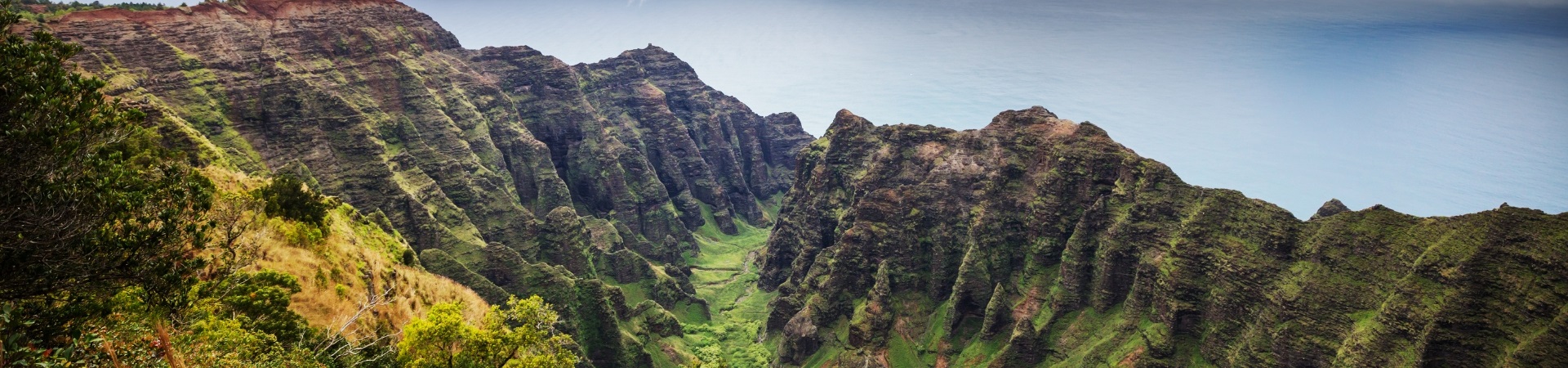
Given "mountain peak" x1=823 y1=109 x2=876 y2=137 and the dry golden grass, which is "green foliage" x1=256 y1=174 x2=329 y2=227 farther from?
"mountain peak" x1=823 y1=109 x2=876 y2=137

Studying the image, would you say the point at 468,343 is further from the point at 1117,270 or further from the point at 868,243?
the point at 868,243

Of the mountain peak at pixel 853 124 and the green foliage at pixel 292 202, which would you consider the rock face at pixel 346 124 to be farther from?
the mountain peak at pixel 853 124

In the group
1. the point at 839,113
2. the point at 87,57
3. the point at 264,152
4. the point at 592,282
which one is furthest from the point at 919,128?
the point at 87,57

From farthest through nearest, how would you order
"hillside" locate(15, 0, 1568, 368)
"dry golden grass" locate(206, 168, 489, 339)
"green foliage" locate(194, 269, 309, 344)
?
"hillside" locate(15, 0, 1568, 368) → "dry golden grass" locate(206, 168, 489, 339) → "green foliage" locate(194, 269, 309, 344)

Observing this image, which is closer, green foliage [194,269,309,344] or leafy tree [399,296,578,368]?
green foliage [194,269,309,344]

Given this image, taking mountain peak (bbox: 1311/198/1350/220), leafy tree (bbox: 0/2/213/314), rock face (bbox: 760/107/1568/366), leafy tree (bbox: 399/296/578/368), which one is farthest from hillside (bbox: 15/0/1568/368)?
mountain peak (bbox: 1311/198/1350/220)

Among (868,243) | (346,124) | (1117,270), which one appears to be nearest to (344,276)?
(346,124)

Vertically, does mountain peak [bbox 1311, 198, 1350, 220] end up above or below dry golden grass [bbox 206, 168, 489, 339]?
above
